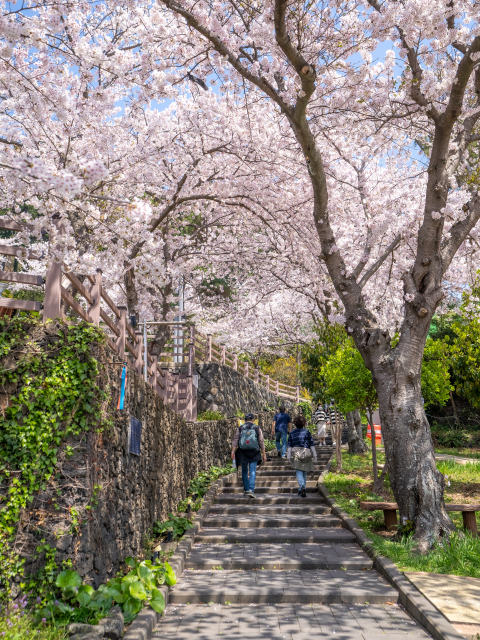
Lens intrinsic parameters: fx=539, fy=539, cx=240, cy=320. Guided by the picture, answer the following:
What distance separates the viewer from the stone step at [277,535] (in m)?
7.87

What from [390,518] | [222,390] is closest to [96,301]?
[390,518]

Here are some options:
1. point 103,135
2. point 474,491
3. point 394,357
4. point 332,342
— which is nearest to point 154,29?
point 103,135

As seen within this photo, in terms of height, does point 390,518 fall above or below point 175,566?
above

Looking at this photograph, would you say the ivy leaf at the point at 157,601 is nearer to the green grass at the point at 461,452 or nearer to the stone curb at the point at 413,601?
the stone curb at the point at 413,601

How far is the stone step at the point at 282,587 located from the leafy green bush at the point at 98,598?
51 cm

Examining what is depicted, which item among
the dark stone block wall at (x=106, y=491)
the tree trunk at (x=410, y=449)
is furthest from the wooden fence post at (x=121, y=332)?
the tree trunk at (x=410, y=449)

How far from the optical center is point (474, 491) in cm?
1042

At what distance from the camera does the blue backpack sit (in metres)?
10.6

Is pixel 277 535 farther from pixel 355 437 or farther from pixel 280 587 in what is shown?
pixel 355 437

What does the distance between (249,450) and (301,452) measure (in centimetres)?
103

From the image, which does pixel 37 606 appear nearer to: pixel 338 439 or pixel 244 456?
pixel 244 456

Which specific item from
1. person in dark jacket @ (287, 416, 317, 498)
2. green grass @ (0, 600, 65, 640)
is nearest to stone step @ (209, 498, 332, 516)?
person in dark jacket @ (287, 416, 317, 498)

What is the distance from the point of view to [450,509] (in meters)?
7.40

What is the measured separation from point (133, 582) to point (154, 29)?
7.51 m
